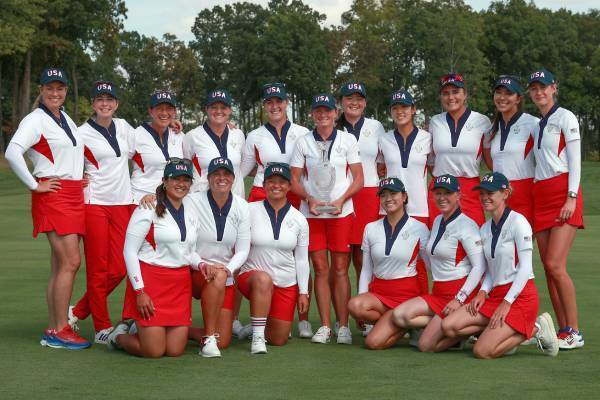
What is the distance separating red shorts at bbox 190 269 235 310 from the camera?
25.3 ft

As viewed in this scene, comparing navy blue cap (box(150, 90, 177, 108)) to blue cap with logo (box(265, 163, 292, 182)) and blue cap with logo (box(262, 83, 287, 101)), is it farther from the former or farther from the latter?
blue cap with logo (box(265, 163, 292, 182))

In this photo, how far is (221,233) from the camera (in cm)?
780

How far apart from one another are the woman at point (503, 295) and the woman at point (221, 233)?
68.8 inches

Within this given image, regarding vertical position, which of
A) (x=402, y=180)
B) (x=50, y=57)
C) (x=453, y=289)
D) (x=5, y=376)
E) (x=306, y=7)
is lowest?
(x=5, y=376)

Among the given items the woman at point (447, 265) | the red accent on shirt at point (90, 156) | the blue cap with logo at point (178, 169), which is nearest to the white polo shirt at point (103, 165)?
the red accent on shirt at point (90, 156)

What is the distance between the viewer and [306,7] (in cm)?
7306

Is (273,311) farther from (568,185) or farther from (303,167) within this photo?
(568,185)

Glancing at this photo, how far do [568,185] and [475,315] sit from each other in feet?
4.30

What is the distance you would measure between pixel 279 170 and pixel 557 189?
226 cm

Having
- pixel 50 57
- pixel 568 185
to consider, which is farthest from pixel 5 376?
pixel 50 57

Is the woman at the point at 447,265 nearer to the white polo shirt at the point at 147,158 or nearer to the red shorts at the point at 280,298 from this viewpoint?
the red shorts at the point at 280,298

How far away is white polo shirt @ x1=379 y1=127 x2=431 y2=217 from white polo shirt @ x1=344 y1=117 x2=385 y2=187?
0.23 meters

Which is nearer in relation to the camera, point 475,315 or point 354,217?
point 475,315

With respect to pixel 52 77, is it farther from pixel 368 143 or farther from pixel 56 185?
pixel 368 143
